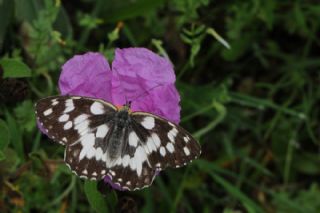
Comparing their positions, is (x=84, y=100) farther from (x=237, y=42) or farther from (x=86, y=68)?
(x=237, y=42)

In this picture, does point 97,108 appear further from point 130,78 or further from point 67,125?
point 130,78

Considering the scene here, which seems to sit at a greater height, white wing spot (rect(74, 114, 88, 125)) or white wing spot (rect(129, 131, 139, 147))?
white wing spot (rect(74, 114, 88, 125))

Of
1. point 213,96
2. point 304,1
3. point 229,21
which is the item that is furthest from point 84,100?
point 304,1

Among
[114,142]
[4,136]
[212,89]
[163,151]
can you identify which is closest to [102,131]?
[114,142]

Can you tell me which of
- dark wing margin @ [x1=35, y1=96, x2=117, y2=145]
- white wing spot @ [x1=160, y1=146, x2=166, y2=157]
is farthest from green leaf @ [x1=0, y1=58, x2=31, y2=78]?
white wing spot @ [x1=160, y1=146, x2=166, y2=157]

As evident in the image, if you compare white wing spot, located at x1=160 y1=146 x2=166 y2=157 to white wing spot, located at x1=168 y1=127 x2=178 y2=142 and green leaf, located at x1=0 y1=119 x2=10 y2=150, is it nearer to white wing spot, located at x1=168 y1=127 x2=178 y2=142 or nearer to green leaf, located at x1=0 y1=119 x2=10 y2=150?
white wing spot, located at x1=168 y1=127 x2=178 y2=142

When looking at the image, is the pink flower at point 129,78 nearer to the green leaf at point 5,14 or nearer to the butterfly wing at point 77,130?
the butterfly wing at point 77,130
